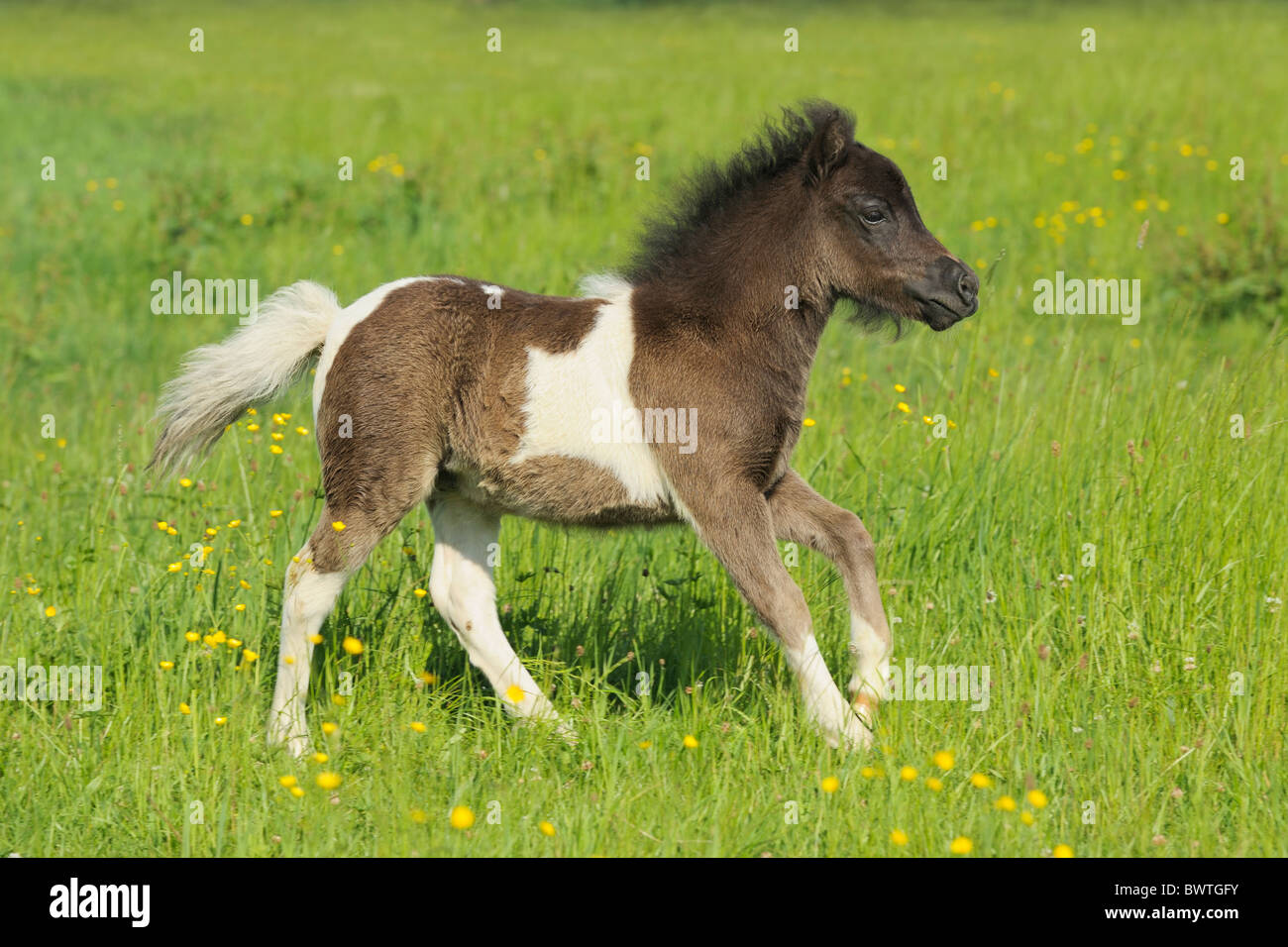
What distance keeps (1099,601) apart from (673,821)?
1.92m

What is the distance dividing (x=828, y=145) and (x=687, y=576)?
1.89 m

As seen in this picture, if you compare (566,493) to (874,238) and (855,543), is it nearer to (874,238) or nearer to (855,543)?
(855,543)

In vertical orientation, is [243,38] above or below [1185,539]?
above

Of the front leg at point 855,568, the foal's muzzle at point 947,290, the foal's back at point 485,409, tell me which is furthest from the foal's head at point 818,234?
the front leg at point 855,568

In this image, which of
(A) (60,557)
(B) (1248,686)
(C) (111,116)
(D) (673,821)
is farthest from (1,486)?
(C) (111,116)

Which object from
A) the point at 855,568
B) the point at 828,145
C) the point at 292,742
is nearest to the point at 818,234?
the point at 828,145

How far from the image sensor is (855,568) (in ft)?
14.4

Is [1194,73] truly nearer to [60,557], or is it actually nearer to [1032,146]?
[1032,146]

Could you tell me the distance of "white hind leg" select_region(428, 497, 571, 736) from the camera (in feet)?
15.0

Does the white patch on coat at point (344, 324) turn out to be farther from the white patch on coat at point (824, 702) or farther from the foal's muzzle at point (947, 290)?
the white patch on coat at point (824, 702)

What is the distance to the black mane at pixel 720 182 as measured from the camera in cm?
443

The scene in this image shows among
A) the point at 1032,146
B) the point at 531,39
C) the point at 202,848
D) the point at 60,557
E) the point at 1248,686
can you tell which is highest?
the point at 531,39

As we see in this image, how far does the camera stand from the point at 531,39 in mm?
26891

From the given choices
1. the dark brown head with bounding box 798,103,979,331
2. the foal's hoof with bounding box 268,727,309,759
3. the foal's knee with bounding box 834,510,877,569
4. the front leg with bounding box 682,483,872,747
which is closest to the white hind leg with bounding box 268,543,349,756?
the foal's hoof with bounding box 268,727,309,759
